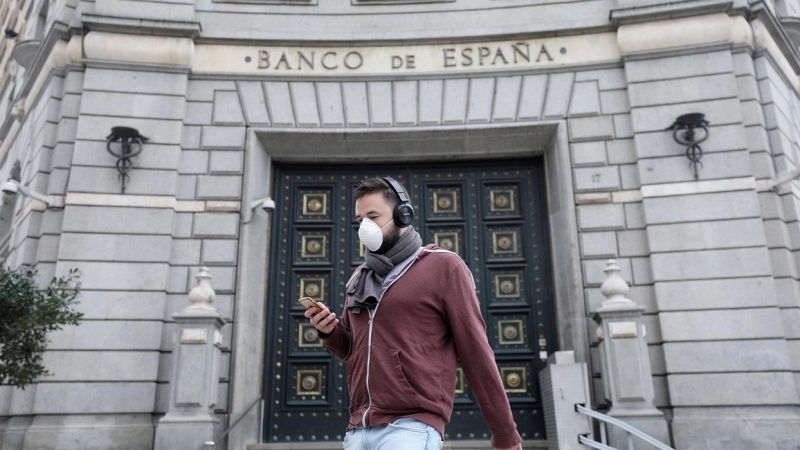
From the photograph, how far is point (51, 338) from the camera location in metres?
10.3

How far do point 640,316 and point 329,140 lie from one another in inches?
232

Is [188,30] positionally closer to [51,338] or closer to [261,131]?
[261,131]

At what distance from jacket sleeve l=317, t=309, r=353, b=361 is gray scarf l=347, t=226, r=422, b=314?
0.15m

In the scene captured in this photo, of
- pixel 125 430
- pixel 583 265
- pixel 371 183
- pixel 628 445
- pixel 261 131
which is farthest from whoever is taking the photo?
pixel 261 131

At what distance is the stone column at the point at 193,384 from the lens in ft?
30.8

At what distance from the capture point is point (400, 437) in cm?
297

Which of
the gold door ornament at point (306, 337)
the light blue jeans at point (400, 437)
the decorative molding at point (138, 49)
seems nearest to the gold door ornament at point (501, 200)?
the gold door ornament at point (306, 337)

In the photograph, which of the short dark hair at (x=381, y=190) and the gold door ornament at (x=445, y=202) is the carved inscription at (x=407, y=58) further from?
the short dark hair at (x=381, y=190)

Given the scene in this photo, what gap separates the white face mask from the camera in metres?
3.39

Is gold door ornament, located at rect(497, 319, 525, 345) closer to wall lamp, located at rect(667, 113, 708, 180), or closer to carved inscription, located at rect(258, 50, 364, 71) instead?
wall lamp, located at rect(667, 113, 708, 180)

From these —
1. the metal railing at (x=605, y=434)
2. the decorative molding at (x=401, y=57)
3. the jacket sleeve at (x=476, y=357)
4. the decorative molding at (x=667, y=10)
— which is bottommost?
the metal railing at (x=605, y=434)

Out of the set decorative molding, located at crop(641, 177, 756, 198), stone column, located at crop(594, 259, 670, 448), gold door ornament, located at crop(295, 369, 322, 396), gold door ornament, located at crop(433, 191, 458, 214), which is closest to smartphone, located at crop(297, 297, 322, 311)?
stone column, located at crop(594, 259, 670, 448)

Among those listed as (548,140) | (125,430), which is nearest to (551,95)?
(548,140)

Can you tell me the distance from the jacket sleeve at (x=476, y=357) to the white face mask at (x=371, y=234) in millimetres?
404
